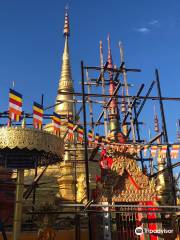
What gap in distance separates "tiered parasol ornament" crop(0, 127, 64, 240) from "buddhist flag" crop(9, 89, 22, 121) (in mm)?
2178

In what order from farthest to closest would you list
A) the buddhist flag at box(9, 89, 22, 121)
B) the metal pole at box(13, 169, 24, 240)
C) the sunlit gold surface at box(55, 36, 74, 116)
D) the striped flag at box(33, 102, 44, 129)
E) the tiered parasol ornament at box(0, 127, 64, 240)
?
1. the sunlit gold surface at box(55, 36, 74, 116)
2. the striped flag at box(33, 102, 44, 129)
3. the buddhist flag at box(9, 89, 22, 121)
4. the tiered parasol ornament at box(0, 127, 64, 240)
5. the metal pole at box(13, 169, 24, 240)

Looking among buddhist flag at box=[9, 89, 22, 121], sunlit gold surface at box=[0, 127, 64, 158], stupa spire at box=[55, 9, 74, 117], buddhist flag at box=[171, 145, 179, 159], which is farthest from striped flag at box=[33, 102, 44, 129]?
stupa spire at box=[55, 9, 74, 117]

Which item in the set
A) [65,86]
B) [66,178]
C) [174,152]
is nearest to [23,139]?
[174,152]

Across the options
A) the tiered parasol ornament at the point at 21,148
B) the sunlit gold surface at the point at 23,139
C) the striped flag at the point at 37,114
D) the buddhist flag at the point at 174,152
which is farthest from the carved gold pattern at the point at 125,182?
the sunlit gold surface at the point at 23,139

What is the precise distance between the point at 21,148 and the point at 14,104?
3297mm

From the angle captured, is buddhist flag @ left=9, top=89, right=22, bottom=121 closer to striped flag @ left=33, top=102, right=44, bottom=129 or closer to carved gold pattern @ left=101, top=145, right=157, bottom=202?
striped flag @ left=33, top=102, right=44, bottom=129

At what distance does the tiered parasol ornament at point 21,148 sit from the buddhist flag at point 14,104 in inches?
85.7

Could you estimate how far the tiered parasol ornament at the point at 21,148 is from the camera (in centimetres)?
741

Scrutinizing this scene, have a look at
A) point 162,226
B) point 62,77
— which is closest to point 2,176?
point 162,226

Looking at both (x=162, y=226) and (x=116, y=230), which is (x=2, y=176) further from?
(x=162, y=226)

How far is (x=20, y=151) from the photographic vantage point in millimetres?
8320

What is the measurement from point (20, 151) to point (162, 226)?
635cm

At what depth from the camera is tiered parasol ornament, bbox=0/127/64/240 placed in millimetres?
7410

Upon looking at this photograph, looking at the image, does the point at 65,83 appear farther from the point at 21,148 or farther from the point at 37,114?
the point at 21,148
